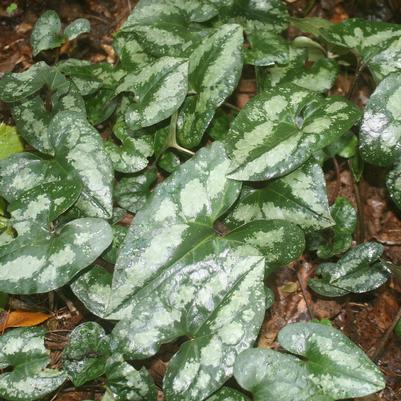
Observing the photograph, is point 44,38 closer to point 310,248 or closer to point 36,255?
point 36,255

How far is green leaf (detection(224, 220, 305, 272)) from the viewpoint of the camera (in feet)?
7.00

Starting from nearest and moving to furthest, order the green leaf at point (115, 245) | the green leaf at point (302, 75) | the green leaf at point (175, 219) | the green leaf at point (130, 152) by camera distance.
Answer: the green leaf at point (175, 219)
the green leaf at point (115, 245)
the green leaf at point (130, 152)
the green leaf at point (302, 75)

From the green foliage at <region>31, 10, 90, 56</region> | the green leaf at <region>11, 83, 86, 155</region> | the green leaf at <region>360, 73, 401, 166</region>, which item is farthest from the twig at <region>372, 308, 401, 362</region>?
the green foliage at <region>31, 10, 90, 56</region>

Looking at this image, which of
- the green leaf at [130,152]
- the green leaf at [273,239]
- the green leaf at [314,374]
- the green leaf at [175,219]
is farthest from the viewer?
the green leaf at [130,152]

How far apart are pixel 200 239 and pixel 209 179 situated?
224mm

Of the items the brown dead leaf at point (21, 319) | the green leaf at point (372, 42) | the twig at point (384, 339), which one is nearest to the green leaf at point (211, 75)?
the green leaf at point (372, 42)

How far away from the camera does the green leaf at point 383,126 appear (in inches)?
87.8

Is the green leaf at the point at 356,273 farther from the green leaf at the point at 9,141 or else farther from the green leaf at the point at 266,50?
the green leaf at the point at 9,141

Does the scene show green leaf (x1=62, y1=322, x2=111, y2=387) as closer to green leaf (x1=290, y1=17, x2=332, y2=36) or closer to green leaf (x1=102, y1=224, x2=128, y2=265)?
green leaf (x1=102, y1=224, x2=128, y2=265)

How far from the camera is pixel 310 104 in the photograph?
2.29 m

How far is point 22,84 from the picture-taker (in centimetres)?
248

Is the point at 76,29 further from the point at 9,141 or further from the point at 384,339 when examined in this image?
the point at 384,339

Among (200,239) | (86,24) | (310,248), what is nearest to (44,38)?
(86,24)

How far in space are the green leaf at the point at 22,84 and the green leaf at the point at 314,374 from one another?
55.5 inches
